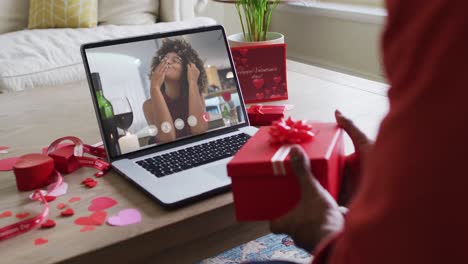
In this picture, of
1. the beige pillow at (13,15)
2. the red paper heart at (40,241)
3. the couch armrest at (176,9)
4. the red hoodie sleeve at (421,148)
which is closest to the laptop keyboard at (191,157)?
the red paper heart at (40,241)

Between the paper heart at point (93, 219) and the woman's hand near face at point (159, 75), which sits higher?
the woman's hand near face at point (159, 75)

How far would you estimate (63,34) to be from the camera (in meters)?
2.30

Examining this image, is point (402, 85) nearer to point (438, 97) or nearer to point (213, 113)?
point (438, 97)

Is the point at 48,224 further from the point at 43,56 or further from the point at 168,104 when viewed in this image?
the point at 43,56

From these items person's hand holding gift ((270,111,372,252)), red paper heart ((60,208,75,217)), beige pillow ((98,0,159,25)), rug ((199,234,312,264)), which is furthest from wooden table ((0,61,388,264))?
beige pillow ((98,0,159,25))

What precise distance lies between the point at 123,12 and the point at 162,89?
5.78ft

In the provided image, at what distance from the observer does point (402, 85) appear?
381 millimetres

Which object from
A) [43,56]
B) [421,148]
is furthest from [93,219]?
[43,56]

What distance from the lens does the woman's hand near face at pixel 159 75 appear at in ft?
3.23

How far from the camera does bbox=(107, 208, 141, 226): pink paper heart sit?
2.42 feet

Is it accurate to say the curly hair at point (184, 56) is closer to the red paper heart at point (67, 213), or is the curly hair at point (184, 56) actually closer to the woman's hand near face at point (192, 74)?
the woman's hand near face at point (192, 74)

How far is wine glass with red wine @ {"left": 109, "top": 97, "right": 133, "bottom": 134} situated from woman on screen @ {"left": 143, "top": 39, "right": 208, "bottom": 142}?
0.10ft

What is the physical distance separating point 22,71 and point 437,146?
1.87m

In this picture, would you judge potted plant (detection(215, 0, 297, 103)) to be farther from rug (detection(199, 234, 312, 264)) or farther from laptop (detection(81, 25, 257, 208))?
rug (detection(199, 234, 312, 264))
